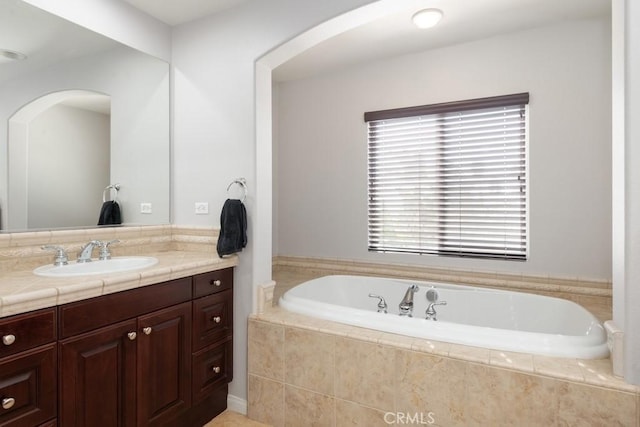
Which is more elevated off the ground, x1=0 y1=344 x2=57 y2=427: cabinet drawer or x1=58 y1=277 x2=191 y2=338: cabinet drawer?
x1=58 y1=277 x2=191 y2=338: cabinet drawer

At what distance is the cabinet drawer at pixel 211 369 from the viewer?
6.20 feet

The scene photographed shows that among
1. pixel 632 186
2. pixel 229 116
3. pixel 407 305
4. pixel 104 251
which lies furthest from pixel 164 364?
pixel 632 186

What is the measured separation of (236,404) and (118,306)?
1049mm

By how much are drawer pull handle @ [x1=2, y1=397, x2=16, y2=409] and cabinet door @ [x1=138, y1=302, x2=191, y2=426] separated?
476 mm

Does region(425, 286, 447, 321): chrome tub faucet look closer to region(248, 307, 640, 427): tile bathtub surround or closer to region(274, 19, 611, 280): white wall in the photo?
region(274, 19, 611, 280): white wall

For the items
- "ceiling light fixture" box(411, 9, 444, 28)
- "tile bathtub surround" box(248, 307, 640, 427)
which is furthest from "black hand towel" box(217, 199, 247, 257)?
"ceiling light fixture" box(411, 9, 444, 28)

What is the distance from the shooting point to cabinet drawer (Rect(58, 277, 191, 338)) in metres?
1.33

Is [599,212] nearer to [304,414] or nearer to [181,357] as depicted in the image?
[304,414]

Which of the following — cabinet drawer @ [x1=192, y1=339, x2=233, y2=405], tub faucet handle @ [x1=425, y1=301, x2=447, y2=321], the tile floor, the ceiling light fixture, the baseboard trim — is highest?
the ceiling light fixture

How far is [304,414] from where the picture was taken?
1.87 m

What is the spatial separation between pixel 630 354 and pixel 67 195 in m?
2.78

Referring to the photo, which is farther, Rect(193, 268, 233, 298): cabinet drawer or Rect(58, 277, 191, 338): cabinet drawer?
Rect(193, 268, 233, 298): cabinet drawer

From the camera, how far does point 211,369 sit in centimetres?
199

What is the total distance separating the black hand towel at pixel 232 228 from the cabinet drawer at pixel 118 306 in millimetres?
278
